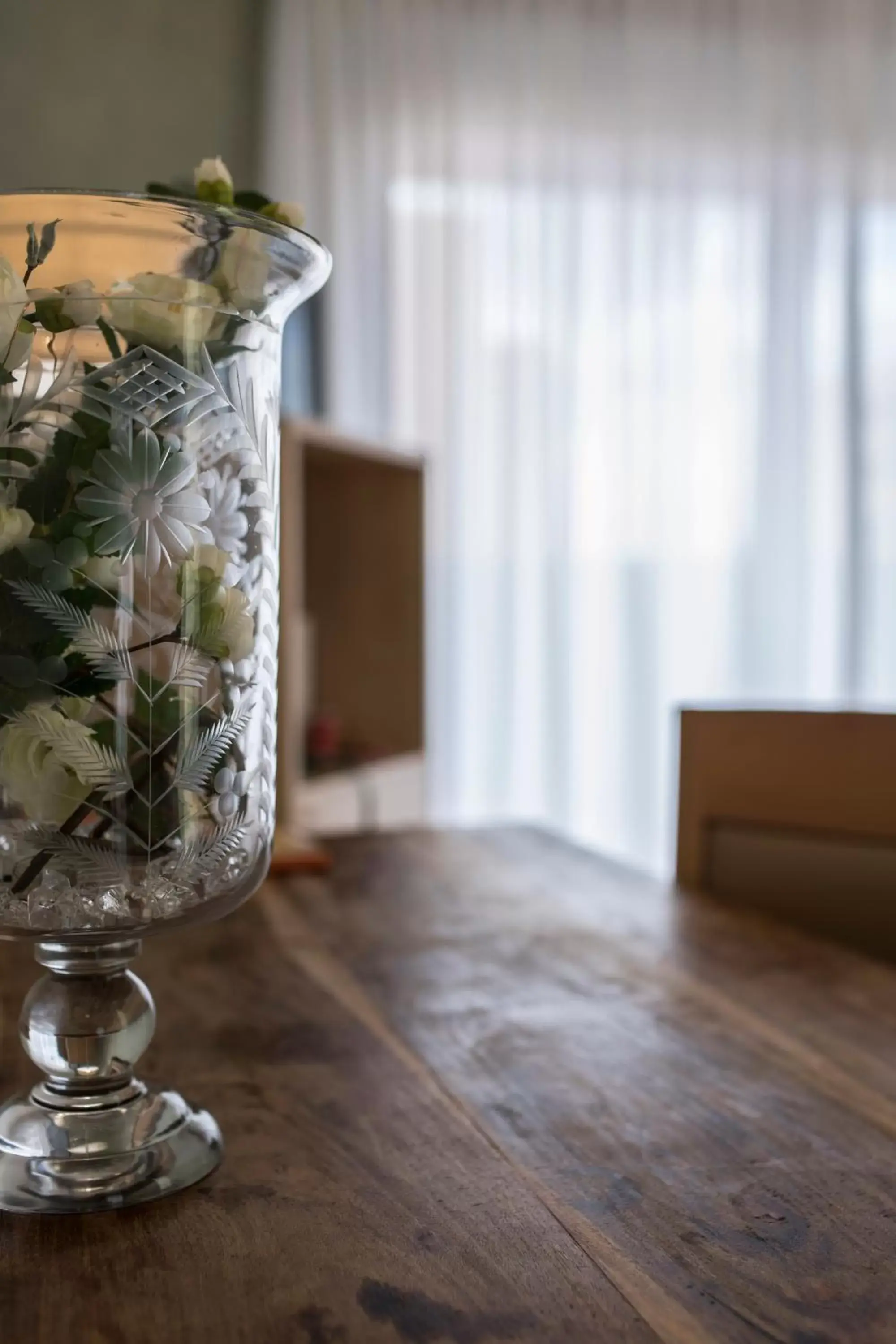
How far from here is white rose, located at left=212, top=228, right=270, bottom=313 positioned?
48cm

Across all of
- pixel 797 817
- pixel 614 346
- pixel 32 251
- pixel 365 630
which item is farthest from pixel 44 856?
pixel 614 346

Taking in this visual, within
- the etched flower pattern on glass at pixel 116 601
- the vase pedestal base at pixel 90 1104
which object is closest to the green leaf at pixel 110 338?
the etched flower pattern on glass at pixel 116 601

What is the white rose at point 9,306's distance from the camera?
1.48ft

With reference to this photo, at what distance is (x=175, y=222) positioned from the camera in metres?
0.47

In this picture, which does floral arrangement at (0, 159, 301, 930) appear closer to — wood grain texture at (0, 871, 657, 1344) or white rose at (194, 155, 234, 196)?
white rose at (194, 155, 234, 196)

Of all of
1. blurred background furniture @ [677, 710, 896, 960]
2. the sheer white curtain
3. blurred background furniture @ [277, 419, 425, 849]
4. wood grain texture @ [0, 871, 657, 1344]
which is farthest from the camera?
the sheer white curtain

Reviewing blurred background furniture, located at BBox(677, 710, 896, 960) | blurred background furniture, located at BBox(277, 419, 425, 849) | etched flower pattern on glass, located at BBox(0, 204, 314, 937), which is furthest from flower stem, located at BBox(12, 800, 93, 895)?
blurred background furniture, located at BBox(277, 419, 425, 849)

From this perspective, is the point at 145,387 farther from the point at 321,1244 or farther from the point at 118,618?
the point at 321,1244

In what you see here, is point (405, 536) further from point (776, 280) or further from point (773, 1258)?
point (773, 1258)

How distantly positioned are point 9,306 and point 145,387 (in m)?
0.06

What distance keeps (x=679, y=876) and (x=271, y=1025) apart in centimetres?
57

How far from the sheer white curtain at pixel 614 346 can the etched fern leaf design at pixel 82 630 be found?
238 cm

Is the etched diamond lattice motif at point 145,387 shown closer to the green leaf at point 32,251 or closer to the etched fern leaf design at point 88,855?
the green leaf at point 32,251

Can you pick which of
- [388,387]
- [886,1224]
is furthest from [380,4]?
[886,1224]
